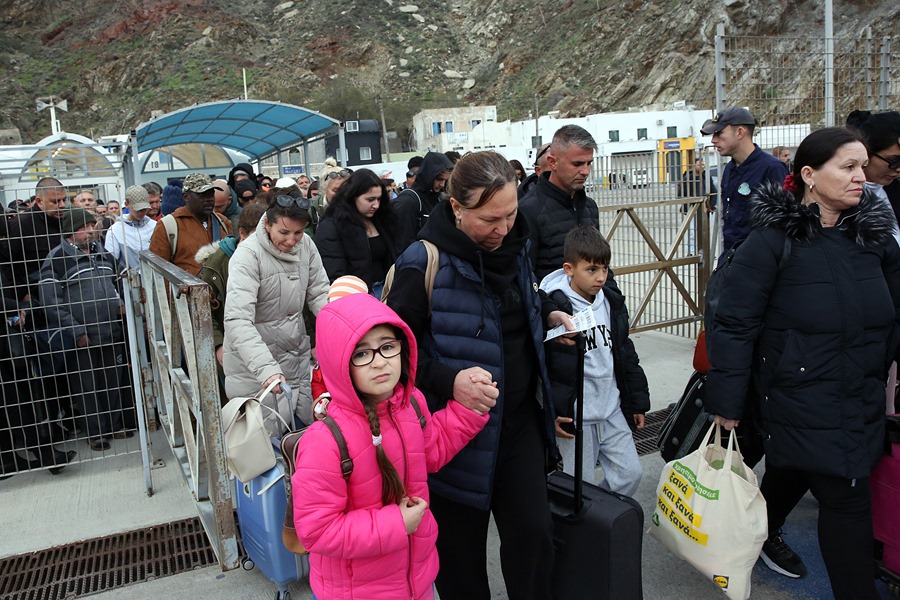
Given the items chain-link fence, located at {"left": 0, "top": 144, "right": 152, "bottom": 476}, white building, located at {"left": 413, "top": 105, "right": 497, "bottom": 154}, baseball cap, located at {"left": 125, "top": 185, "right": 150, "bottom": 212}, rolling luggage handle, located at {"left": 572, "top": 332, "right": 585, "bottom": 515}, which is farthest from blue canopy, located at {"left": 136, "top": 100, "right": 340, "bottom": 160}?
white building, located at {"left": 413, "top": 105, "right": 497, "bottom": 154}

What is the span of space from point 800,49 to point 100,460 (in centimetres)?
662

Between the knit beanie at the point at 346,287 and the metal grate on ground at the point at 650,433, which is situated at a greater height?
the knit beanie at the point at 346,287

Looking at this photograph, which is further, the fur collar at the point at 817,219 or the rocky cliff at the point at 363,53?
the rocky cliff at the point at 363,53

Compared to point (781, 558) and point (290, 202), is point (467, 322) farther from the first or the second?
point (781, 558)

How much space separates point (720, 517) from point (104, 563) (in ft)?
9.72

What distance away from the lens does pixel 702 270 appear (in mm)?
6652

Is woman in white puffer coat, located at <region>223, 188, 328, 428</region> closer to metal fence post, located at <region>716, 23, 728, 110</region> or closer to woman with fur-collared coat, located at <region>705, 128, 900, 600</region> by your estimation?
woman with fur-collared coat, located at <region>705, 128, 900, 600</region>

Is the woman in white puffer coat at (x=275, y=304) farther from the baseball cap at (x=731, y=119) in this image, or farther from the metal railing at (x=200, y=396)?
the baseball cap at (x=731, y=119)

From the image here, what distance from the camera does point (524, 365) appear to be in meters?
2.36

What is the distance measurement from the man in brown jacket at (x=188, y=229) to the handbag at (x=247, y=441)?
96.3 inches

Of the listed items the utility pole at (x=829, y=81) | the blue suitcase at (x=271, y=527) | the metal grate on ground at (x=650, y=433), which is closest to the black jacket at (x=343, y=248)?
the blue suitcase at (x=271, y=527)

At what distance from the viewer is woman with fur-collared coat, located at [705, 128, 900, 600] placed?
2.43 m

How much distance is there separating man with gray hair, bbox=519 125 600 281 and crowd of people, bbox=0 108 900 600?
0.04 feet

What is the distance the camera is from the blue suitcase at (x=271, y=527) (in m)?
2.77
